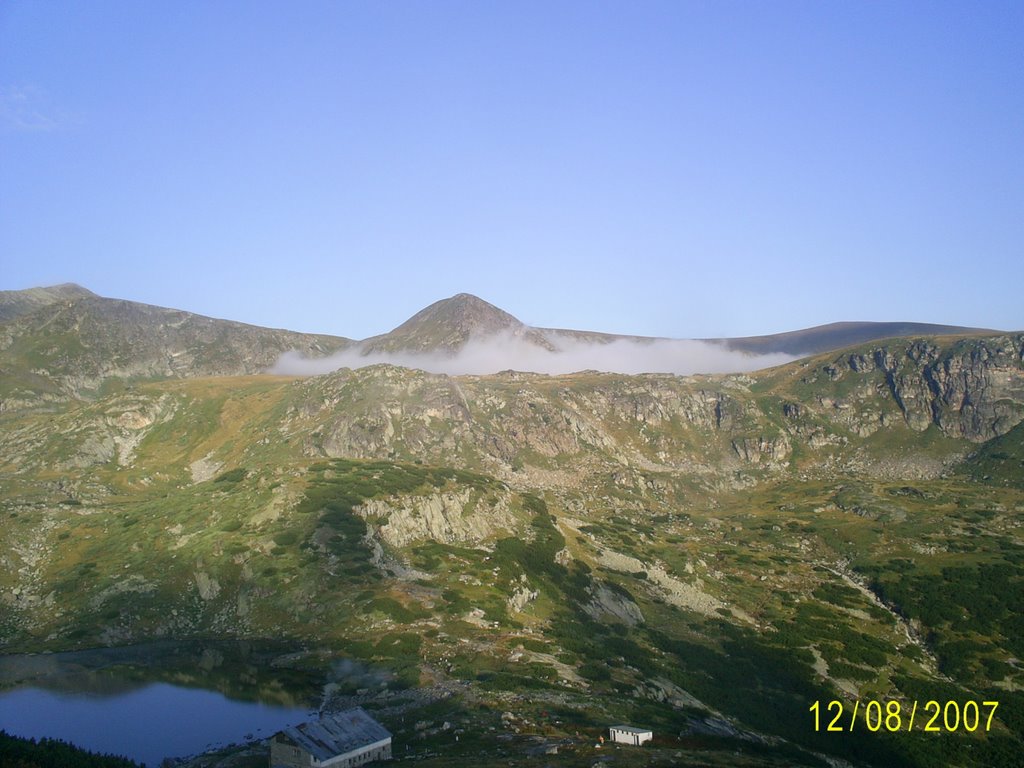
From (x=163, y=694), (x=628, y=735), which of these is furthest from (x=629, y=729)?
(x=163, y=694)

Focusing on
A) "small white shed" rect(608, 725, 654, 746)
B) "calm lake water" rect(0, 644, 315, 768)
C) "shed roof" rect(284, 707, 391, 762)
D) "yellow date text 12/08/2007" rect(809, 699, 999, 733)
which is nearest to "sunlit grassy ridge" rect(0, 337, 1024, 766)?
"yellow date text 12/08/2007" rect(809, 699, 999, 733)

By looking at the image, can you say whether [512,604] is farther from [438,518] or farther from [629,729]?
[629,729]

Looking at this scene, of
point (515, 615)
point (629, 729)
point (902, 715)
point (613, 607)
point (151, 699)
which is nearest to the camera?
point (629, 729)

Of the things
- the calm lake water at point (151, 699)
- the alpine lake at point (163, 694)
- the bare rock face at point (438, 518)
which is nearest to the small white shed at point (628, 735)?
the alpine lake at point (163, 694)

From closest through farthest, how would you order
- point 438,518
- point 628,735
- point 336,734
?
point 336,734 < point 628,735 < point 438,518

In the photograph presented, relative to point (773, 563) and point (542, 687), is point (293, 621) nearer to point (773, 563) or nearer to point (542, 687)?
point (542, 687)

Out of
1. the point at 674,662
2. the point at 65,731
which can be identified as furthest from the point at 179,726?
the point at 674,662

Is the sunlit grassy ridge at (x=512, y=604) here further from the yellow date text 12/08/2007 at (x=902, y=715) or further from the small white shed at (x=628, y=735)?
the small white shed at (x=628, y=735)
